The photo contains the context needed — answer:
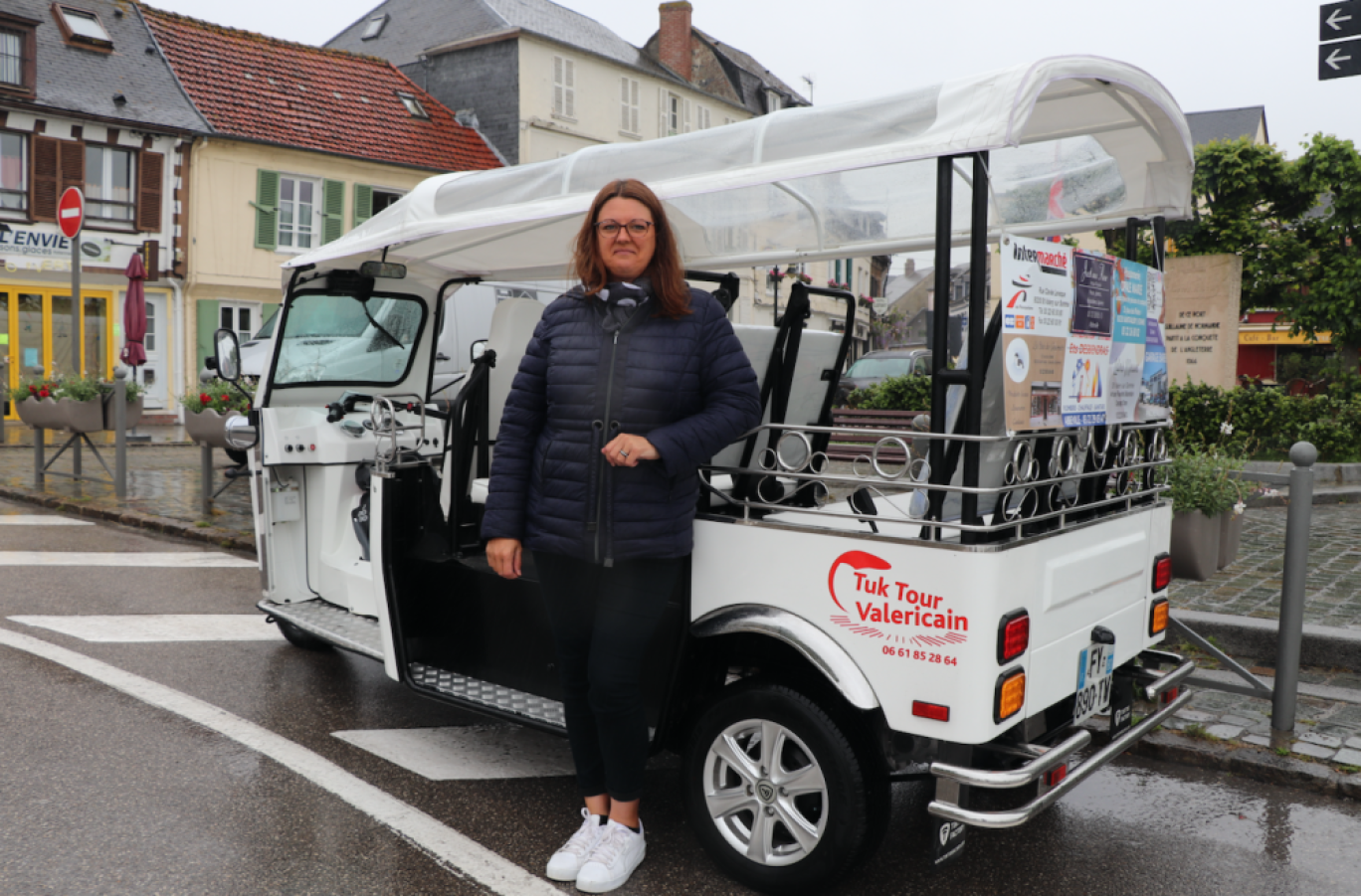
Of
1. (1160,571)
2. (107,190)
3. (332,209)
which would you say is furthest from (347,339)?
(332,209)

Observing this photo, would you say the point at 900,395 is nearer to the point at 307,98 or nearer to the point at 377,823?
the point at 377,823

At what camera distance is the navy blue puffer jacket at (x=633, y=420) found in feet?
10.0

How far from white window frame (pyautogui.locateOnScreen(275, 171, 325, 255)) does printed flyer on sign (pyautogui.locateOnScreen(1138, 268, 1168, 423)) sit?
78.4ft

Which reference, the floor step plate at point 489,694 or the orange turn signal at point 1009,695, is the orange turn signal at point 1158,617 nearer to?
the orange turn signal at point 1009,695

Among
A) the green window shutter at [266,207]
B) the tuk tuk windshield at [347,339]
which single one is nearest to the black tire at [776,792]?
the tuk tuk windshield at [347,339]

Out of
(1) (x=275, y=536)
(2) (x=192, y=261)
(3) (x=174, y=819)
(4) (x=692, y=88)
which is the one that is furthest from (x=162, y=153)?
(3) (x=174, y=819)

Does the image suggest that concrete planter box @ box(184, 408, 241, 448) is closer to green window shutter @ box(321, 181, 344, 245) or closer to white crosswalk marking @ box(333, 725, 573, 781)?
white crosswalk marking @ box(333, 725, 573, 781)

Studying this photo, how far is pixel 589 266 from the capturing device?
3193mm

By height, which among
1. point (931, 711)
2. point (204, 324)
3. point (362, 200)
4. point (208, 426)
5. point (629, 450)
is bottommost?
point (931, 711)

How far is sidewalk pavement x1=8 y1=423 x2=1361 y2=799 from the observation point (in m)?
4.27

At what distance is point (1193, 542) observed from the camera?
4.75 meters

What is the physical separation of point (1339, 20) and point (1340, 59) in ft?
0.95

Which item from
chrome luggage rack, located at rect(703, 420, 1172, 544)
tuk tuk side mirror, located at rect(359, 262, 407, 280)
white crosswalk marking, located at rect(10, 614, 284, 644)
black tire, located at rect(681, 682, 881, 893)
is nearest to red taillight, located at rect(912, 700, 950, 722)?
black tire, located at rect(681, 682, 881, 893)

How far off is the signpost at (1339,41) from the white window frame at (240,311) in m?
20.9
